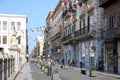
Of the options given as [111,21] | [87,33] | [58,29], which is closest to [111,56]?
[111,21]

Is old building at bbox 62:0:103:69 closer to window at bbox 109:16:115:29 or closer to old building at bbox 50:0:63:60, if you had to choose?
window at bbox 109:16:115:29

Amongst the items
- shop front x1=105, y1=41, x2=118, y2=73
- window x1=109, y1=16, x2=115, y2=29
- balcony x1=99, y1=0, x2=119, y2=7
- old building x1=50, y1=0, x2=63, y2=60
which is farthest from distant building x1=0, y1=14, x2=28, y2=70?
window x1=109, y1=16, x2=115, y2=29

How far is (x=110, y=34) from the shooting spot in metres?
38.8

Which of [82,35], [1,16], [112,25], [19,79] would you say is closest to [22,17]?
[1,16]

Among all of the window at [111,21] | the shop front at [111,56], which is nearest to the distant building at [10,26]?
the shop front at [111,56]

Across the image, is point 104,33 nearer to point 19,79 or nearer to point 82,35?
point 82,35

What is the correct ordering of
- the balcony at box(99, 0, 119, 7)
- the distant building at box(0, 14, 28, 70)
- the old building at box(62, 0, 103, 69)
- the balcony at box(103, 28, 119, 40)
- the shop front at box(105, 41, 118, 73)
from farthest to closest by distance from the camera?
the distant building at box(0, 14, 28, 70)
the old building at box(62, 0, 103, 69)
the balcony at box(99, 0, 119, 7)
the shop front at box(105, 41, 118, 73)
the balcony at box(103, 28, 119, 40)

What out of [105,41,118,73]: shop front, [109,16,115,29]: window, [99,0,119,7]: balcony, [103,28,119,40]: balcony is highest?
[99,0,119,7]: balcony

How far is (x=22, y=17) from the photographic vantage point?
98125mm

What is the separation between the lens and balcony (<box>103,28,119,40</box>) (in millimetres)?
37456

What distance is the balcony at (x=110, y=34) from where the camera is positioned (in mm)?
37456

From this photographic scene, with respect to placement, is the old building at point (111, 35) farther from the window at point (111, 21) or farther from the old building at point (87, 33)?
the old building at point (87, 33)

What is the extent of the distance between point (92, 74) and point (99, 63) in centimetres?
1360

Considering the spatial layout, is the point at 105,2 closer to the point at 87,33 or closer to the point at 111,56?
the point at 111,56
